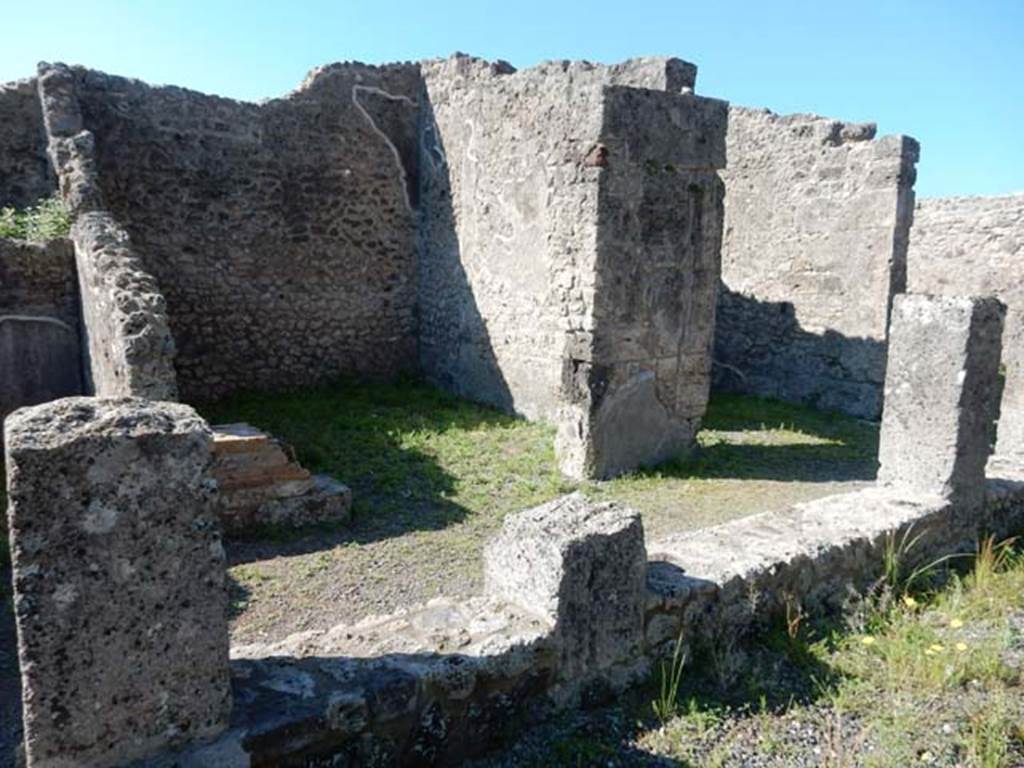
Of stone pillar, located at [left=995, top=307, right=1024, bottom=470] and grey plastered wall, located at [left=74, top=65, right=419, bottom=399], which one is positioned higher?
grey plastered wall, located at [left=74, top=65, right=419, bottom=399]

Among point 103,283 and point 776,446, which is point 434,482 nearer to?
point 103,283

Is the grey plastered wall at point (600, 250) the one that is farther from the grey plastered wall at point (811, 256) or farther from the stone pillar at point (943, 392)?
the stone pillar at point (943, 392)

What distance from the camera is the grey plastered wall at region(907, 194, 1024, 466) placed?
13836 millimetres

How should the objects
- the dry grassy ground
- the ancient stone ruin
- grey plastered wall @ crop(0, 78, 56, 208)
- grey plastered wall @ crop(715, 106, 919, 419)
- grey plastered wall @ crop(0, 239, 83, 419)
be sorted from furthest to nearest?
1. grey plastered wall @ crop(715, 106, 919, 419)
2. grey plastered wall @ crop(0, 78, 56, 208)
3. grey plastered wall @ crop(0, 239, 83, 419)
4. the dry grassy ground
5. the ancient stone ruin

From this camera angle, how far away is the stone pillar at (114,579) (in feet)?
6.18

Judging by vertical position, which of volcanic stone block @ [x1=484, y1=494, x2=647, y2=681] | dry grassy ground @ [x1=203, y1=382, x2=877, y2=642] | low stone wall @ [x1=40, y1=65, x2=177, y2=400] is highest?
low stone wall @ [x1=40, y1=65, x2=177, y2=400]

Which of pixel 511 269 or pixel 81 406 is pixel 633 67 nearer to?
pixel 511 269

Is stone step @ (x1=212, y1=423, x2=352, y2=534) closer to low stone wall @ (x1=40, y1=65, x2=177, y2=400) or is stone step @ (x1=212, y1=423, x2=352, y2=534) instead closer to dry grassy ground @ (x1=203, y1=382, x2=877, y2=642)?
dry grassy ground @ (x1=203, y1=382, x2=877, y2=642)

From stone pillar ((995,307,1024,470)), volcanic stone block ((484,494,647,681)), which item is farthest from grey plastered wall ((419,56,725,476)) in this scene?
volcanic stone block ((484,494,647,681))

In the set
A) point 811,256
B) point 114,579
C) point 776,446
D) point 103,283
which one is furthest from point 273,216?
point 114,579

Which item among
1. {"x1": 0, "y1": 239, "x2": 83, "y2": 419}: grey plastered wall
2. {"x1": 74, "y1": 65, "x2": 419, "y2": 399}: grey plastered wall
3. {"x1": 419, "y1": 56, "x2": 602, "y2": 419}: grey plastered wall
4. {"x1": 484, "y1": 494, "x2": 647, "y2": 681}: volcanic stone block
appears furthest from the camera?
{"x1": 74, "y1": 65, "x2": 419, "y2": 399}: grey plastered wall

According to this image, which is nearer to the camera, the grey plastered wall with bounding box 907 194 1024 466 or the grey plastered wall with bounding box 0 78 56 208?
the grey plastered wall with bounding box 0 78 56 208

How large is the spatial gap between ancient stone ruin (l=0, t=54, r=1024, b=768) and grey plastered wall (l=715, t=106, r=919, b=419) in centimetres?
4

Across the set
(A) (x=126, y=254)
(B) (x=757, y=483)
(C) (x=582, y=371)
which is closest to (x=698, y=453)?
(B) (x=757, y=483)
